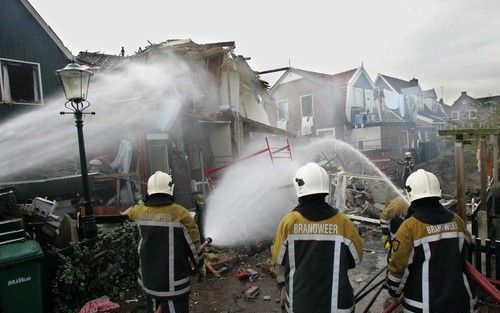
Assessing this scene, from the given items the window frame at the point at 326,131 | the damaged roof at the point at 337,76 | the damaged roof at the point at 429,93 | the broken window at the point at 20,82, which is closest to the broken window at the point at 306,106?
the window frame at the point at 326,131

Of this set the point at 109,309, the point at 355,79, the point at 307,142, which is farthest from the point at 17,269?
the point at 355,79

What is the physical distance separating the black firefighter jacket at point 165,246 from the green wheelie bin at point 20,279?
1984 mm

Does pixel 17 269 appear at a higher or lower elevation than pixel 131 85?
lower

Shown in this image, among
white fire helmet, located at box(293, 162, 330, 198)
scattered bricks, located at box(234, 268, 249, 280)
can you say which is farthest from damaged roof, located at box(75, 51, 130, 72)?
white fire helmet, located at box(293, 162, 330, 198)

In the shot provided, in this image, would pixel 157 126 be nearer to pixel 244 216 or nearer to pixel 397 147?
pixel 244 216

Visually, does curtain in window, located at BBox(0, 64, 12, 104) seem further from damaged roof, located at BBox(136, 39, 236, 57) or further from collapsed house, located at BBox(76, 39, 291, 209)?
damaged roof, located at BBox(136, 39, 236, 57)

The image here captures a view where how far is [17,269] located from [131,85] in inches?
333

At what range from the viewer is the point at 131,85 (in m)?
11.9

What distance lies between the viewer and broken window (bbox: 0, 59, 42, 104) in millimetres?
11500

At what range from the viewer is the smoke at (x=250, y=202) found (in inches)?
335

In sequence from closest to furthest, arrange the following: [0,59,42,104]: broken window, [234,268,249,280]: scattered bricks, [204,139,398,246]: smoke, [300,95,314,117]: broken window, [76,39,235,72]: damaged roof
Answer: [234,268,249,280]: scattered bricks → [204,139,398,246]: smoke → [0,59,42,104]: broken window → [76,39,235,72]: damaged roof → [300,95,314,117]: broken window

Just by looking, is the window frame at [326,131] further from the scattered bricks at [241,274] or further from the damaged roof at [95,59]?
the scattered bricks at [241,274]

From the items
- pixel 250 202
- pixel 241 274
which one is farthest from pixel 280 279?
pixel 250 202

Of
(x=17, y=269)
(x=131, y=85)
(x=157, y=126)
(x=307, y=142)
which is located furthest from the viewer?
(x=307, y=142)
